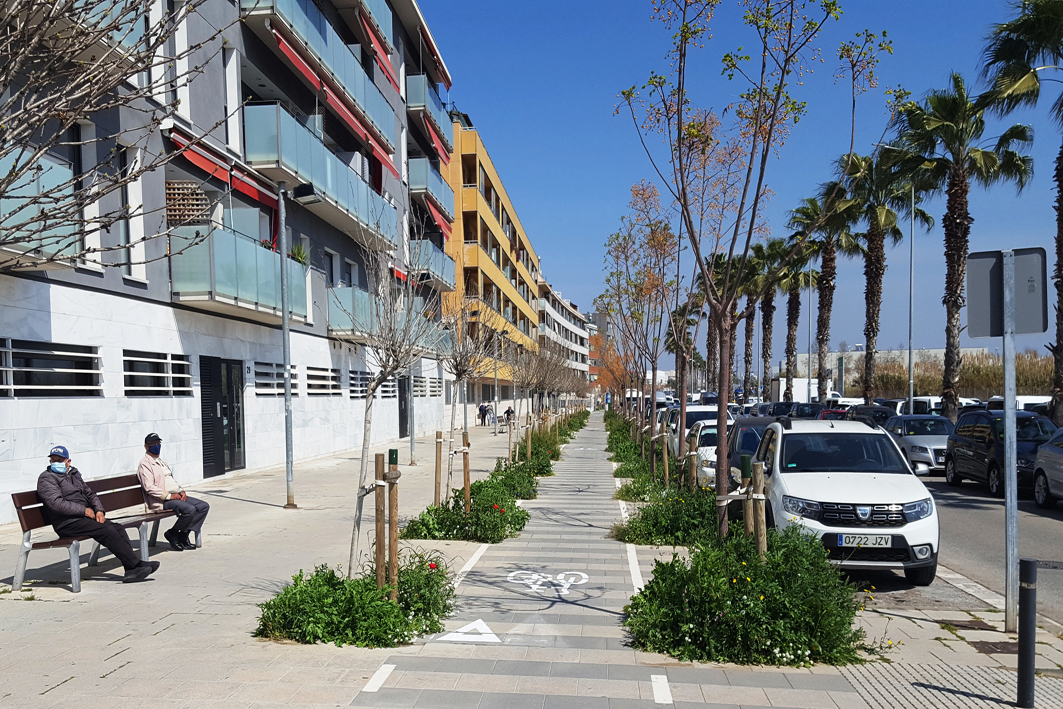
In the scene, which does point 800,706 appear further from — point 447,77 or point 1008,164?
point 447,77

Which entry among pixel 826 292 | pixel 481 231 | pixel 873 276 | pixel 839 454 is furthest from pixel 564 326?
pixel 839 454

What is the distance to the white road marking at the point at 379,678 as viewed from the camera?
479 cm

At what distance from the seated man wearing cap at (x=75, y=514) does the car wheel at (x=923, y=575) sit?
25.3ft

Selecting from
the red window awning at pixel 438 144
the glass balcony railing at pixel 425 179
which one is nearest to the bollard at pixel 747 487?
the glass balcony railing at pixel 425 179

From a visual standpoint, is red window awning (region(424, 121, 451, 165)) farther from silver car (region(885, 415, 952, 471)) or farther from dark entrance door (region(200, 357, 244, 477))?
silver car (region(885, 415, 952, 471))

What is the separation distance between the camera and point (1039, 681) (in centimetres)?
502

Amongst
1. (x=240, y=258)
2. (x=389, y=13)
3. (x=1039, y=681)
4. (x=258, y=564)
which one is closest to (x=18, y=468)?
(x=258, y=564)

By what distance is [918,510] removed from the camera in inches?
298

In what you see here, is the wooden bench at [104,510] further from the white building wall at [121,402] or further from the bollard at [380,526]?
the bollard at [380,526]

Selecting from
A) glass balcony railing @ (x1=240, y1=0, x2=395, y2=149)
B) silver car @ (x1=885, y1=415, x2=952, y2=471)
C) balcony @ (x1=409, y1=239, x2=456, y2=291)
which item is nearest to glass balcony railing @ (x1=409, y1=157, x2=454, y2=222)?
balcony @ (x1=409, y1=239, x2=456, y2=291)

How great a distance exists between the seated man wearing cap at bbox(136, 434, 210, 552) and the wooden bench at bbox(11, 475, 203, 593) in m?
0.13

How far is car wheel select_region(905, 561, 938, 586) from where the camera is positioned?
7660mm

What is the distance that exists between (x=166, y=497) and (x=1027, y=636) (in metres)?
8.44

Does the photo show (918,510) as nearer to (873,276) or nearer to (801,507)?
(801,507)
